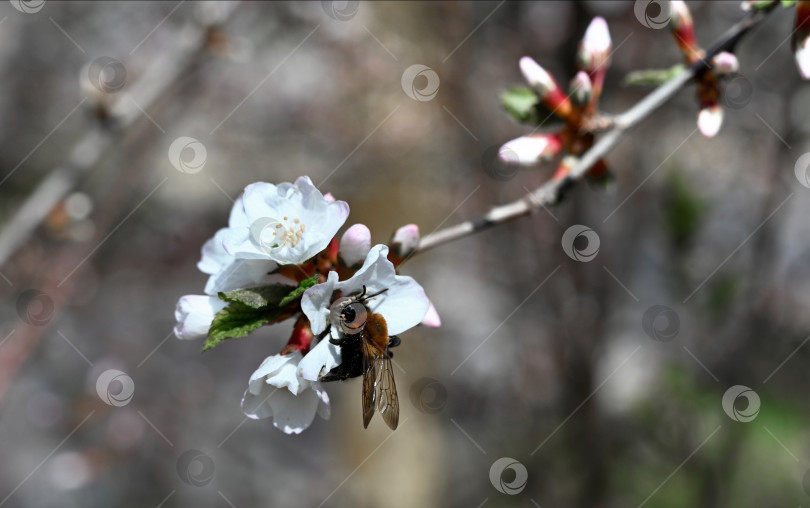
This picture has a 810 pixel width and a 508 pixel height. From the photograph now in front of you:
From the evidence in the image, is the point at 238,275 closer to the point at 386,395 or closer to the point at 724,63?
the point at 386,395

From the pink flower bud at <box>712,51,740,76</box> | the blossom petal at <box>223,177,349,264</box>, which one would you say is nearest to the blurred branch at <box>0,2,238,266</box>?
the blossom petal at <box>223,177,349,264</box>

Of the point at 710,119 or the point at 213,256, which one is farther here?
the point at 710,119

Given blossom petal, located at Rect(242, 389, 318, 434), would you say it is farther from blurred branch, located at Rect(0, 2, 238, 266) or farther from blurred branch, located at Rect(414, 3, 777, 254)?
blurred branch, located at Rect(0, 2, 238, 266)

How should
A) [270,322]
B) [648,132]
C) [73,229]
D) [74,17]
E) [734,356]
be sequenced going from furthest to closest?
[74,17] → [648,132] → [734,356] → [73,229] → [270,322]

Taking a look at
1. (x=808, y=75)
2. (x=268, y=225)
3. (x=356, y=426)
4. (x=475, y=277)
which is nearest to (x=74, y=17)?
(x=475, y=277)

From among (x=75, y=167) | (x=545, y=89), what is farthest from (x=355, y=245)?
(x=75, y=167)

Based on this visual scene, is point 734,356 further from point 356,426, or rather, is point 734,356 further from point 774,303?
point 356,426

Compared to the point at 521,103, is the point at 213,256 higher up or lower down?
lower down
